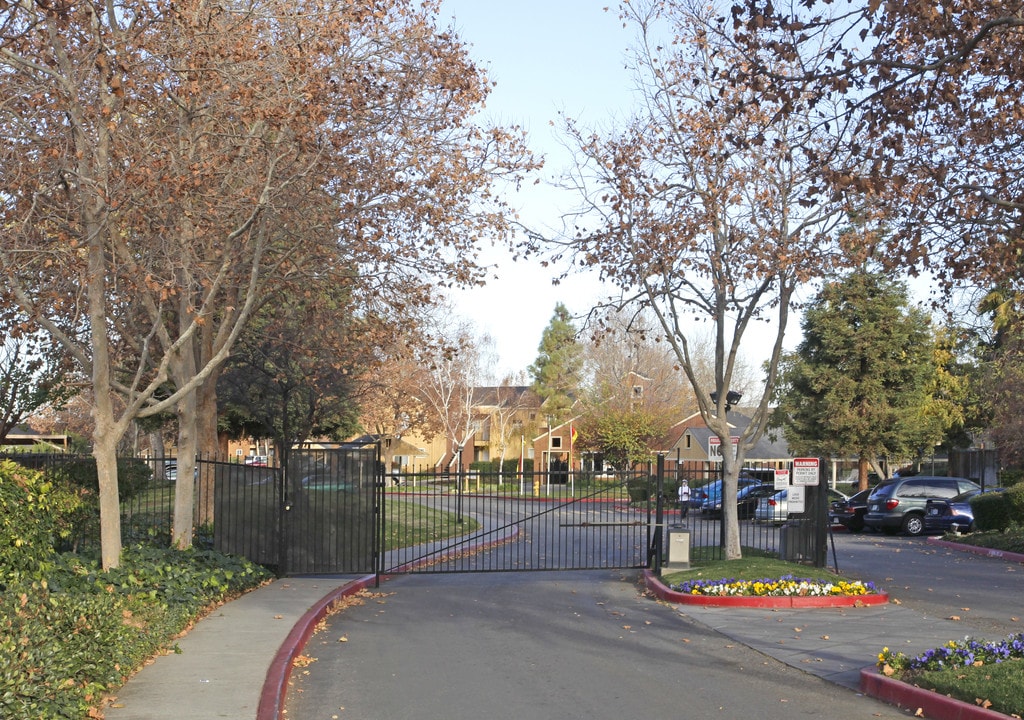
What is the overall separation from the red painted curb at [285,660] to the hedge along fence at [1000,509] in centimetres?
1771

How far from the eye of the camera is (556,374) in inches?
3228

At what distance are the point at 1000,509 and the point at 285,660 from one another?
22009 millimetres

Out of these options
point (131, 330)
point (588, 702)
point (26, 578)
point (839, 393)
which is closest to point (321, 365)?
point (131, 330)

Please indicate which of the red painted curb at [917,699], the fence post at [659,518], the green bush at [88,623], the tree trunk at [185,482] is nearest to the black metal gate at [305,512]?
the tree trunk at [185,482]

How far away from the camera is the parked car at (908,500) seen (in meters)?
31.9

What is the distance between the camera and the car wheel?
31.9 m

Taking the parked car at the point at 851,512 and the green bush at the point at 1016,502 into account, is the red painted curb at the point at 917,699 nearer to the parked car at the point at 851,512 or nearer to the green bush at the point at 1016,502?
the green bush at the point at 1016,502

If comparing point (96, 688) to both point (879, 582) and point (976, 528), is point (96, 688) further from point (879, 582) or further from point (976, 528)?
point (976, 528)

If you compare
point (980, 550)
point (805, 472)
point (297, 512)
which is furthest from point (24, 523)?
point (980, 550)

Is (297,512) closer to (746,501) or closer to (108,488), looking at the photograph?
(108,488)

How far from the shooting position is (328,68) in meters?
15.6

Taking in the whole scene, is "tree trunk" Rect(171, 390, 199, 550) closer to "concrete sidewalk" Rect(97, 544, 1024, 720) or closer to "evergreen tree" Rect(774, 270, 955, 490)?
"concrete sidewalk" Rect(97, 544, 1024, 720)

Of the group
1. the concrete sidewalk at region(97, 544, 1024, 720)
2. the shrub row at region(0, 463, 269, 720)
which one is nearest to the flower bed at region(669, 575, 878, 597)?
the concrete sidewalk at region(97, 544, 1024, 720)

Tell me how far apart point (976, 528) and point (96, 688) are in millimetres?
26538
